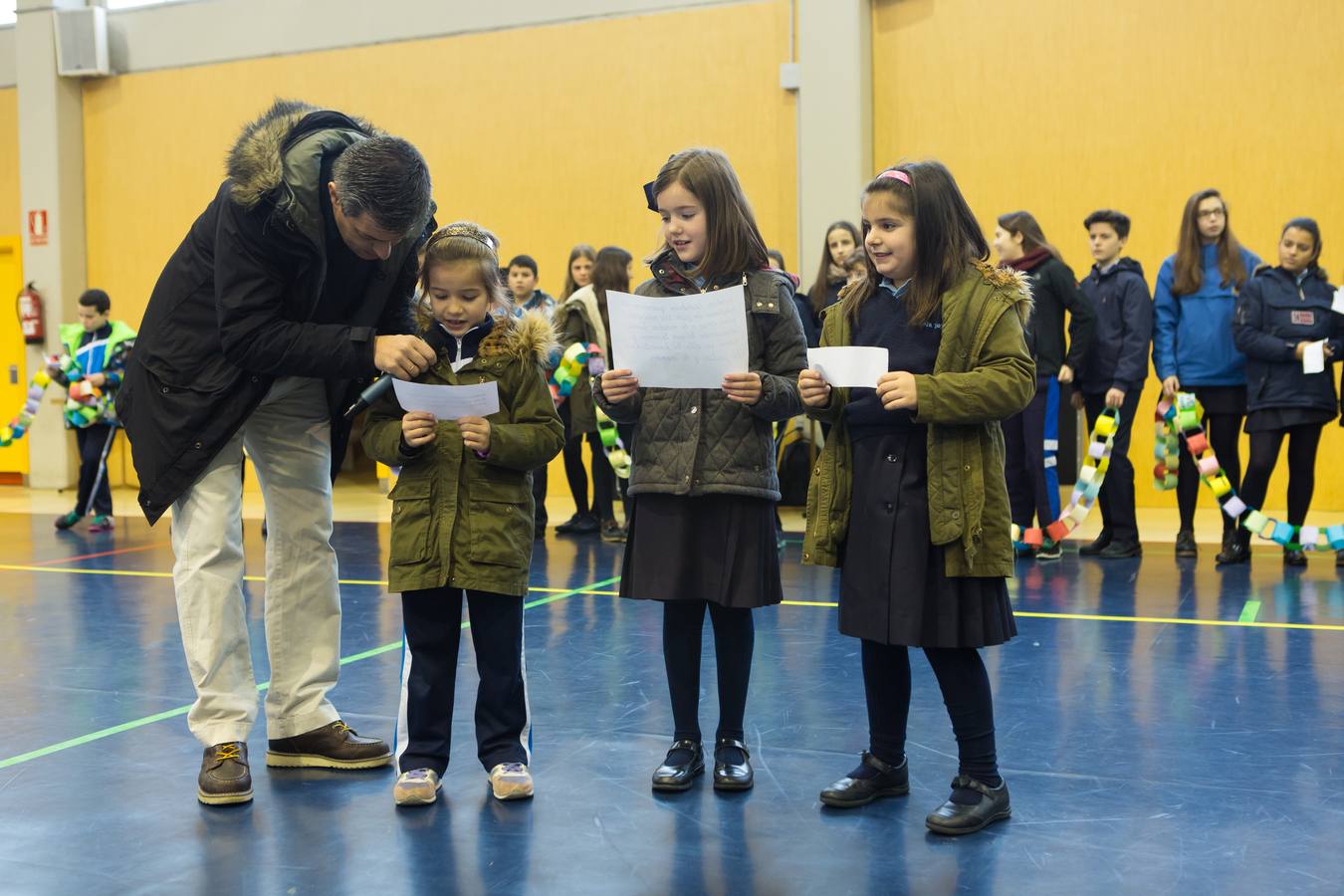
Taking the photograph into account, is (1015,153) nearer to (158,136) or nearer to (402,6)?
(402,6)

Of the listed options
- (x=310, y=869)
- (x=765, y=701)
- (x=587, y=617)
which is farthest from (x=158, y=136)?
(x=310, y=869)

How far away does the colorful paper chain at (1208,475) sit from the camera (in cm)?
689

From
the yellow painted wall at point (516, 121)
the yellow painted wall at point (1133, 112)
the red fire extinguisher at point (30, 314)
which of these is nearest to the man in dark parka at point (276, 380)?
the yellow painted wall at point (1133, 112)

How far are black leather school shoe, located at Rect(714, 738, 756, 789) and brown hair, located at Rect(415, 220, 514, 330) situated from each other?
1.24 meters

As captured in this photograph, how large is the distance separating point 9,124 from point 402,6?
4277mm

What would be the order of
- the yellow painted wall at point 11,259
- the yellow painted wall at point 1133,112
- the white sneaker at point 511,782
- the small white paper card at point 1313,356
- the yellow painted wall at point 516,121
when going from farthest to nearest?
the yellow painted wall at point 11,259 → the yellow painted wall at point 516,121 → the yellow painted wall at point 1133,112 → the small white paper card at point 1313,356 → the white sneaker at point 511,782

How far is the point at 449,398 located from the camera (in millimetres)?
3193

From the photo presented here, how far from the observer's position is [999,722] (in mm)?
4035

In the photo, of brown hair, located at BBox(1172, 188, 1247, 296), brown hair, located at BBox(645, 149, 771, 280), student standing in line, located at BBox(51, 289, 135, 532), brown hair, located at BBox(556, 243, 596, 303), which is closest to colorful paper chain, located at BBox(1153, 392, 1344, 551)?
brown hair, located at BBox(1172, 188, 1247, 296)

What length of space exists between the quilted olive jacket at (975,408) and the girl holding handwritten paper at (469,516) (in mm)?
734

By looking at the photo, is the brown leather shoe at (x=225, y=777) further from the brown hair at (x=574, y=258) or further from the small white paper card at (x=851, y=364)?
the brown hair at (x=574, y=258)

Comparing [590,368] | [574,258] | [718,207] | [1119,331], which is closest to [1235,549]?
[1119,331]

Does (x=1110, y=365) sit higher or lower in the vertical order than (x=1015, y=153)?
lower

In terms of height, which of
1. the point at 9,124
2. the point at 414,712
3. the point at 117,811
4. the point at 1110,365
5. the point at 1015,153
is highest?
the point at 9,124
